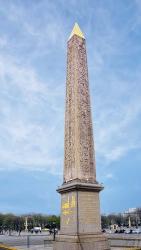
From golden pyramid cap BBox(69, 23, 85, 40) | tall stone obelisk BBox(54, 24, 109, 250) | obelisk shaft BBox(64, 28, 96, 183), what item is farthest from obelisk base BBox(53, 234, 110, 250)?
golden pyramid cap BBox(69, 23, 85, 40)

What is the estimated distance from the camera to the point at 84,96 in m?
19.7

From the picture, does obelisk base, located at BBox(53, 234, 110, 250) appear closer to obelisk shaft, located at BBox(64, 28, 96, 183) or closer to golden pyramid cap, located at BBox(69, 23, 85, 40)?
obelisk shaft, located at BBox(64, 28, 96, 183)

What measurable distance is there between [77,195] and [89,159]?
223cm

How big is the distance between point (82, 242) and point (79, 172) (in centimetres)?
349

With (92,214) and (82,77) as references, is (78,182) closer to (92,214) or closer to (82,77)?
(92,214)

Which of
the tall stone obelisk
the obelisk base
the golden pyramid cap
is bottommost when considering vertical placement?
the obelisk base

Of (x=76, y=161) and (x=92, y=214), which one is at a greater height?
(x=76, y=161)

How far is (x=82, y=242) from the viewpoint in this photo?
16.1 metres

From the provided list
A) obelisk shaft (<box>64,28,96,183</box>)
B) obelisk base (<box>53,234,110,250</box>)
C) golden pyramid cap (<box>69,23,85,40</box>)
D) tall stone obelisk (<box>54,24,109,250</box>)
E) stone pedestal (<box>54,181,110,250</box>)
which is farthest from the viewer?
golden pyramid cap (<box>69,23,85,40</box>)

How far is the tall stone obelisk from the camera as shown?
1662 centimetres

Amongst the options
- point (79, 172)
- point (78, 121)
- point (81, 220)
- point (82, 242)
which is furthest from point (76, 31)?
point (82, 242)

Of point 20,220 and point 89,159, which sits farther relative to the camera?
point 20,220

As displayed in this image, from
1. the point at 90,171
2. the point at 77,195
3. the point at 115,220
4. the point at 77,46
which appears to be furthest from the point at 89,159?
the point at 115,220

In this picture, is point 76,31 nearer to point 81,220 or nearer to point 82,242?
point 81,220
